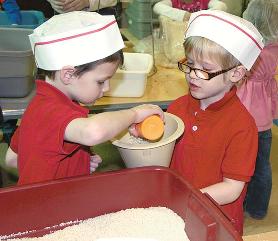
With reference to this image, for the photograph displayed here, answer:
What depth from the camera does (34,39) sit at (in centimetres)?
99

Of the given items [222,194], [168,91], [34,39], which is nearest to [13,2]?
[168,91]

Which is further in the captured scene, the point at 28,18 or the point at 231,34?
the point at 28,18

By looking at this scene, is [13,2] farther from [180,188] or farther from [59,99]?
[180,188]

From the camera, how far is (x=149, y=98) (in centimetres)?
180

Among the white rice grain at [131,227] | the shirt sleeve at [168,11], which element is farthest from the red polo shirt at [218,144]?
the shirt sleeve at [168,11]

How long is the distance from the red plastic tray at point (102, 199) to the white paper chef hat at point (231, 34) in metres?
0.42

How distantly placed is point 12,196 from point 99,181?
169 millimetres

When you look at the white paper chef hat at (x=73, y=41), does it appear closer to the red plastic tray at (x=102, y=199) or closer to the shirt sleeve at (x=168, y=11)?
the red plastic tray at (x=102, y=199)

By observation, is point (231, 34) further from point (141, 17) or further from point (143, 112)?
point (141, 17)

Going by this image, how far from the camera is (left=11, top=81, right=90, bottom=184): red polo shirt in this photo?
870mm

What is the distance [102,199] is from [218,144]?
0.40 m

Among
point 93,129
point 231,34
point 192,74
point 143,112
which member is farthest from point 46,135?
point 231,34

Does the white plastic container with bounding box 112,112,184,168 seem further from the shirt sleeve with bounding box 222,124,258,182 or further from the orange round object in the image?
the shirt sleeve with bounding box 222,124,258,182

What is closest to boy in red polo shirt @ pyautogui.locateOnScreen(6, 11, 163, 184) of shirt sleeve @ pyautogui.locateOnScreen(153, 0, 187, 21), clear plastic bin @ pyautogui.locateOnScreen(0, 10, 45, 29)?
shirt sleeve @ pyautogui.locateOnScreen(153, 0, 187, 21)
